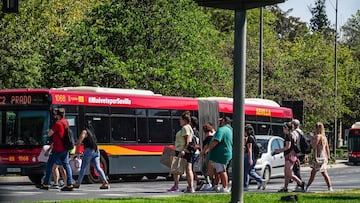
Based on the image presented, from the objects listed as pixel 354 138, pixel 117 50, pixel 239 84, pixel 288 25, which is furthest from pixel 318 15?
pixel 239 84

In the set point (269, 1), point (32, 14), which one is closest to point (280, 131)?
point (32, 14)

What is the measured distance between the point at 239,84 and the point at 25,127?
44.6 ft

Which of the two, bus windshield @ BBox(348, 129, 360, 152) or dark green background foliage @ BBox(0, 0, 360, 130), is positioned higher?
dark green background foliage @ BBox(0, 0, 360, 130)

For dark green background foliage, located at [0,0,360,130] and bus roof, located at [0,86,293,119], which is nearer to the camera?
bus roof, located at [0,86,293,119]

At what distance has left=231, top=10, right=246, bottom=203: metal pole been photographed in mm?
11680

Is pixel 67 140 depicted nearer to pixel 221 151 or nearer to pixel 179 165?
pixel 179 165

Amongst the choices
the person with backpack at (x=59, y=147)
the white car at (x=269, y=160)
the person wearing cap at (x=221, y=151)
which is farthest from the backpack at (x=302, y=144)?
the white car at (x=269, y=160)

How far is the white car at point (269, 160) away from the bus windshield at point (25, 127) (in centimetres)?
628

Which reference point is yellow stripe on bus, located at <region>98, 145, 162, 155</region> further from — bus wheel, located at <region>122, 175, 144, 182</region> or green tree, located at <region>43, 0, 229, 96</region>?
green tree, located at <region>43, 0, 229, 96</region>

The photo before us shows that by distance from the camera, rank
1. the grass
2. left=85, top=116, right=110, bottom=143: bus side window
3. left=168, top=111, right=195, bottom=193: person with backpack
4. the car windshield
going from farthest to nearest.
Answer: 1. the car windshield
2. left=85, top=116, right=110, bottom=143: bus side window
3. left=168, top=111, right=195, bottom=193: person with backpack
4. the grass

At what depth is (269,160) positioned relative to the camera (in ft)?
84.8

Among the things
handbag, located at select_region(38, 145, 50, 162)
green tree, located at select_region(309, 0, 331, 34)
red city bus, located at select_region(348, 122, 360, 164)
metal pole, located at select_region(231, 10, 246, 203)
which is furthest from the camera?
green tree, located at select_region(309, 0, 331, 34)

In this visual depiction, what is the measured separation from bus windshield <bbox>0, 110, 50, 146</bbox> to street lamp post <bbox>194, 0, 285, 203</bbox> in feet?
42.5

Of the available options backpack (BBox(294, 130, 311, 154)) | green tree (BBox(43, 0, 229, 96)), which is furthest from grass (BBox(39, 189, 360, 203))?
green tree (BBox(43, 0, 229, 96))
